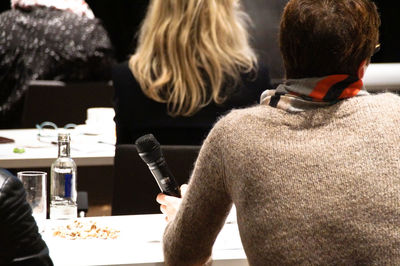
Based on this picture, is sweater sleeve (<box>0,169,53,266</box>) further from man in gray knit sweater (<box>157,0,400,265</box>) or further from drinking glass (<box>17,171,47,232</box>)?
drinking glass (<box>17,171,47,232</box>)

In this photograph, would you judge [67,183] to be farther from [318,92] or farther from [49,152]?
[318,92]

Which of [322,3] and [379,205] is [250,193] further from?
[322,3]

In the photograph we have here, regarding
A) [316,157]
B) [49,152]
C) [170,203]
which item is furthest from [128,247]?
[49,152]

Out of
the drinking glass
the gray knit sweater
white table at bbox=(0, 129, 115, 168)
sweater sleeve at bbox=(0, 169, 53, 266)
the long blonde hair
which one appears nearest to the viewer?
sweater sleeve at bbox=(0, 169, 53, 266)

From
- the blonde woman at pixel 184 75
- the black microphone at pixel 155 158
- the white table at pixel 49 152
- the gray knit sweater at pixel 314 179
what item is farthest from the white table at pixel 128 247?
the white table at pixel 49 152

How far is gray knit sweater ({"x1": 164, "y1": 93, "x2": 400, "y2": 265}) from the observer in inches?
61.7

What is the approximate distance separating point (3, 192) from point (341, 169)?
65 centimetres

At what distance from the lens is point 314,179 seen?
5.21 ft

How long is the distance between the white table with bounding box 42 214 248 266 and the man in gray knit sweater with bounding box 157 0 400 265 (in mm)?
273

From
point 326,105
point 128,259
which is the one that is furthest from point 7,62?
point 326,105

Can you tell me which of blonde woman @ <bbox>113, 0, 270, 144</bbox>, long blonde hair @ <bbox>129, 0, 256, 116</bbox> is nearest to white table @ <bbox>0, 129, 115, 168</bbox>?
blonde woman @ <bbox>113, 0, 270, 144</bbox>

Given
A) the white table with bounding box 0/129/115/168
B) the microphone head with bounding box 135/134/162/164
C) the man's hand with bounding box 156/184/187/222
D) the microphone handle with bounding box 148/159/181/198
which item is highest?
the microphone head with bounding box 135/134/162/164

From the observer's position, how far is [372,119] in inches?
63.7

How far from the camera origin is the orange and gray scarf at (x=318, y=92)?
1645mm
